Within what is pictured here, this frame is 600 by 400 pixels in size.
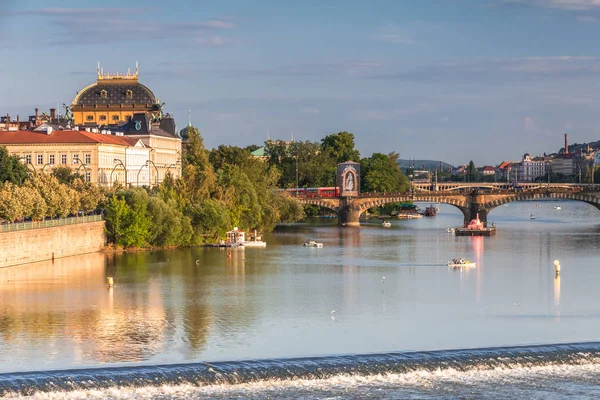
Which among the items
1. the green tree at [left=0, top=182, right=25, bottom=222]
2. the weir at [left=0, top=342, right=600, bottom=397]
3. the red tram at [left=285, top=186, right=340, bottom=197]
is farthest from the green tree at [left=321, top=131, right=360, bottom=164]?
the weir at [left=0, top=342, right=600, bottom=397]

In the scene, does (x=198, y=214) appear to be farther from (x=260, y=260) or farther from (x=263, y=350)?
(x=263, y=350)

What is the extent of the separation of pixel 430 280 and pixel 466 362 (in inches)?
862

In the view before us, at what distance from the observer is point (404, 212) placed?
440ft

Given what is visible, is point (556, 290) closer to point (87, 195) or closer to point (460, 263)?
point (460, 263)

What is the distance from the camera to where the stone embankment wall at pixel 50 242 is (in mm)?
54097

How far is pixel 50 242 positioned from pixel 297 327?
22749 millimetres

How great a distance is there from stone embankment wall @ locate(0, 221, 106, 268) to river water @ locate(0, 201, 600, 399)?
37.3 inches

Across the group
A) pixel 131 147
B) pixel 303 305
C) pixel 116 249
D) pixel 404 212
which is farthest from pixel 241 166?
pixel 303 305

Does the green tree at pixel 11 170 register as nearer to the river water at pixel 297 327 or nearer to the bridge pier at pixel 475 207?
the river water at pixel 297 327

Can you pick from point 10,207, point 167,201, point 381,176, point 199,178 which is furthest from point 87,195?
point 381,176

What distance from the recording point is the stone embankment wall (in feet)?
177

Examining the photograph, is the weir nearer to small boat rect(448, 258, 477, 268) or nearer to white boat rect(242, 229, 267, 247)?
small boat rect(448, 258, 477, 268)

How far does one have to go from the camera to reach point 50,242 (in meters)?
58.8

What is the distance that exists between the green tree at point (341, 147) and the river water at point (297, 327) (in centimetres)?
7307
